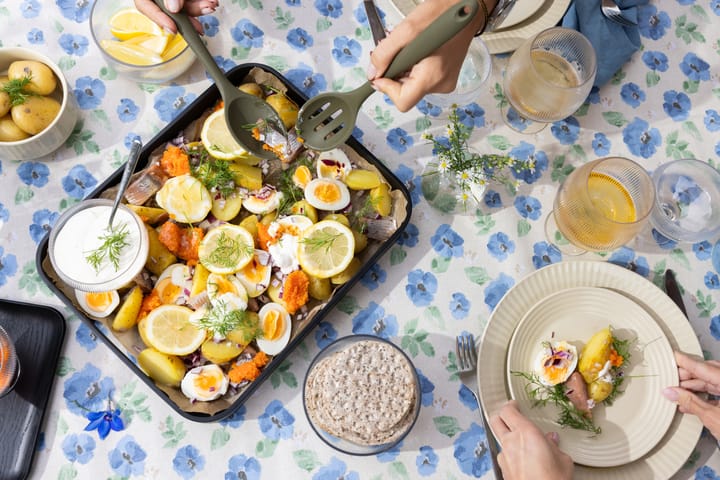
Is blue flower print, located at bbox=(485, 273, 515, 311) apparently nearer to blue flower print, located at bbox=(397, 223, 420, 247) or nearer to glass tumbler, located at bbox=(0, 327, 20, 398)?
blue flower print, located at bbox=(397, 223, 420, 247)

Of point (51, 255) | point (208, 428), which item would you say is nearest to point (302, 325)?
point (208, 428)

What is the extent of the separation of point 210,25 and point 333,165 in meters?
0.54

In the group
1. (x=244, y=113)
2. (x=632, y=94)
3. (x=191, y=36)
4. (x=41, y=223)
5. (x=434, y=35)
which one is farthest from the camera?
(x=632, y=94)

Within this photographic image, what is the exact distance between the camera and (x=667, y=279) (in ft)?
4.94

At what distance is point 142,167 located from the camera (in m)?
1.50

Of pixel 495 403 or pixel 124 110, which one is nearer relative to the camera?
pixel 495 403

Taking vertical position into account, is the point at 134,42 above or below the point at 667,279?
above

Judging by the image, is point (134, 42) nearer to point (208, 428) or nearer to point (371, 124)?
point (371, 124)

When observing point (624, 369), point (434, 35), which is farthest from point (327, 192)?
point (624, 369)

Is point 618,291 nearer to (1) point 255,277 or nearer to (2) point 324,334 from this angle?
(2) point 324,334

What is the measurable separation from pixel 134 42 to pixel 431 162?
2.57 ft

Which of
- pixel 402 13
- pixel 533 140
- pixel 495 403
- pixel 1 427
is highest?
pixel 402 13

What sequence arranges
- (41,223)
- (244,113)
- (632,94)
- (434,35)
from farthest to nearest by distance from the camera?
(632,94)
(41,223)
(244,113)
(434,35)

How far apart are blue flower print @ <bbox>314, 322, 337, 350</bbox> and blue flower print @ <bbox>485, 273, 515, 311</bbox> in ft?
1.25
